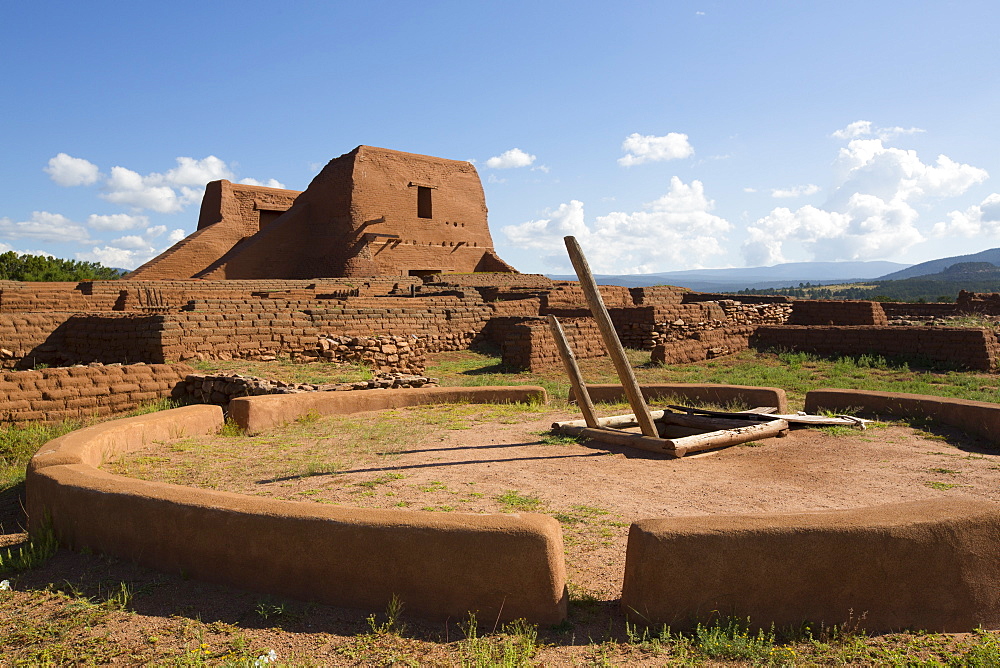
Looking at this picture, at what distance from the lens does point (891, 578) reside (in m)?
2.75

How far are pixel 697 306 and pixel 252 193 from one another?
823 inches

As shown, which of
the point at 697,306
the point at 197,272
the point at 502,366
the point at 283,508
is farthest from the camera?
the point at 197,272

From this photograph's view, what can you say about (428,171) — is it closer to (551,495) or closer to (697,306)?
(697,306)

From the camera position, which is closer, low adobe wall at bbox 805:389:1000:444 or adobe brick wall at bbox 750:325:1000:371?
low adobe wall at bbox 805:389:1000:444

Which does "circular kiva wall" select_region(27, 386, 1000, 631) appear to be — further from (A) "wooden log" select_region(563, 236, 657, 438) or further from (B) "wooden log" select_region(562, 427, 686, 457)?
(A) "wooden log" select_region(563, 236, 657, 438)

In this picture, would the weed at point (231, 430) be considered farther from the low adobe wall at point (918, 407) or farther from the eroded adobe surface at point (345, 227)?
the eroded adobe surface at point (345, 227)

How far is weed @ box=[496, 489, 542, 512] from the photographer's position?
13.4 ft

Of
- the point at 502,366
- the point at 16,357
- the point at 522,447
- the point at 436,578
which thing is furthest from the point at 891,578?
the point at 16,357

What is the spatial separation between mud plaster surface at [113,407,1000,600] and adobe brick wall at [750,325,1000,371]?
24.1 feet

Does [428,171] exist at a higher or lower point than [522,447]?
higher

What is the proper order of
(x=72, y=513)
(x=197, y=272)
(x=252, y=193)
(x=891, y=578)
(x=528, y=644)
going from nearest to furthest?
1. (x=528, y=644)
2. (x=891, y=578)
3. (x=72, y=513)
4. (x=197, y=272)
5. (x=252, y=193)

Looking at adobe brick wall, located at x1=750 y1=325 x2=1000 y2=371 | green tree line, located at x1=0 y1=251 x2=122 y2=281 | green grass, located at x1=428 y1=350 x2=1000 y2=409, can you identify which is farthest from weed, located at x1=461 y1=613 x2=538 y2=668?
green tree line, located at x1=0 y1=251 x2=122 y2=281

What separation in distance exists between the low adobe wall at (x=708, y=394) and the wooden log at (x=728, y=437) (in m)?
1.02

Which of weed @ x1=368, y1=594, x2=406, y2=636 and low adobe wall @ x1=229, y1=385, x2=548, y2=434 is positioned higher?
low adobe wall @ x1=229, y1=385, x2=548, y2=434
